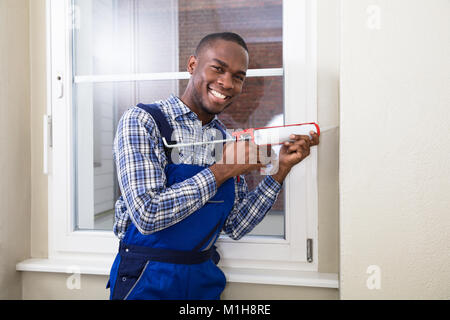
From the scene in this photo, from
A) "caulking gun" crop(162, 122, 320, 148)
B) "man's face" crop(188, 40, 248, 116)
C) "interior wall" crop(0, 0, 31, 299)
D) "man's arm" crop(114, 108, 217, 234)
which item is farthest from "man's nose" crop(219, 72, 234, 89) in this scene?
"interior wall" crop(0, 0, 31, 299)

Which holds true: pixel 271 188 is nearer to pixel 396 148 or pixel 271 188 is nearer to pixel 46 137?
pixel 396 148

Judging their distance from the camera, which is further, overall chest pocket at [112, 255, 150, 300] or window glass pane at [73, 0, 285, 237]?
window glass pane at [73, 0, 285, 237]

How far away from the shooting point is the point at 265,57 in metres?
1.20

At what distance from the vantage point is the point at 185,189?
33.2 inches

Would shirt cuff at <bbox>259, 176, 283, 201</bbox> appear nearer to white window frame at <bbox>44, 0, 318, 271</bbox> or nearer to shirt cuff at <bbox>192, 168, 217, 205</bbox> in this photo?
white window frame at <bbox>44, 0, 318, 271</bbox>

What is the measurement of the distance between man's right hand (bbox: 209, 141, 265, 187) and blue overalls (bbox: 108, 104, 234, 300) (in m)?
0.09

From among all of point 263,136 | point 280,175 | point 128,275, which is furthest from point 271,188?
→ point 128,275

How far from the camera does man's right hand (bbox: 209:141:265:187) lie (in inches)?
34.8

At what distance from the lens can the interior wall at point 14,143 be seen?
1219 mm

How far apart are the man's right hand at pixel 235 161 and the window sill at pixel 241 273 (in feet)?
1.47

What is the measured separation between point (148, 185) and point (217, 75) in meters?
0.42

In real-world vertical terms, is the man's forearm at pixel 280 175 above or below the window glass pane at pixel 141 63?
below

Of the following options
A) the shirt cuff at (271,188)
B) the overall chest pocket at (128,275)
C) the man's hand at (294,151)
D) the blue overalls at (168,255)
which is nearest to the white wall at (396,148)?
the man's hand at (294,151)

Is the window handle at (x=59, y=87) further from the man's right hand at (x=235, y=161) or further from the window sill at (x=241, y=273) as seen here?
the man's right hand at (x=235, y=161)
